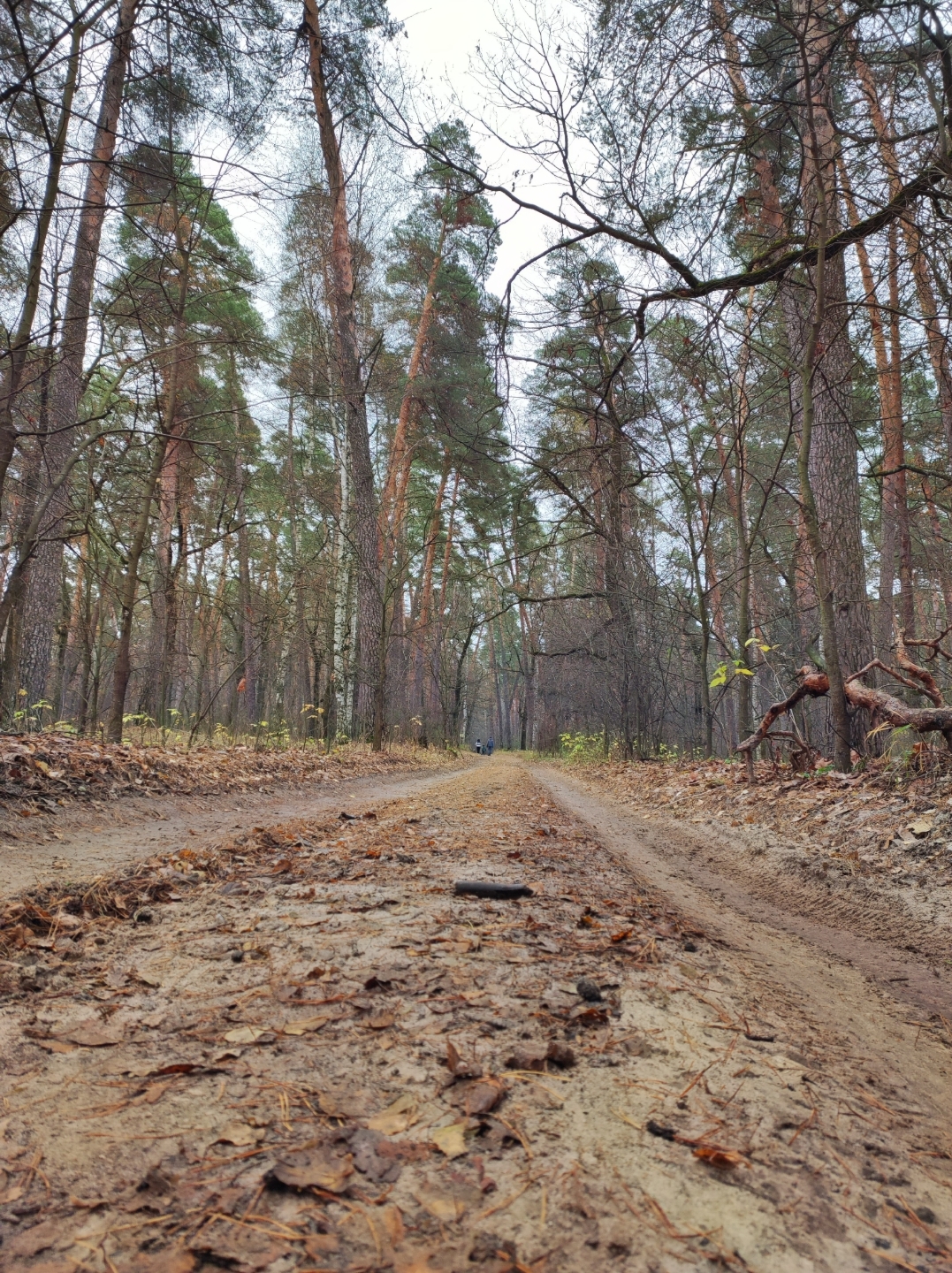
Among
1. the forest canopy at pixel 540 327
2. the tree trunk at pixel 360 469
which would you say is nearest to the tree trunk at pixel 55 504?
the forest canopy at pixel 540 327

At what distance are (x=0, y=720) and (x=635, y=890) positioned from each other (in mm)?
7085

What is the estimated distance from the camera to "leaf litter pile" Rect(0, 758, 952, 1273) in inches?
35.7

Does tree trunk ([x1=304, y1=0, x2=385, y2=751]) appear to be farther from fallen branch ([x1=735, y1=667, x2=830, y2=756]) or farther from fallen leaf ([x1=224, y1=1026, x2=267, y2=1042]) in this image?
fallen leaf ([x1=224, y1=1026, x2=267, y2=1042])

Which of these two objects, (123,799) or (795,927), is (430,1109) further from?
(123,799)

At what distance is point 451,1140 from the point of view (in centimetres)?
110

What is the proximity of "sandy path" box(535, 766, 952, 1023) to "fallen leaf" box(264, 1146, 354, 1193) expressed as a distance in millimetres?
1685

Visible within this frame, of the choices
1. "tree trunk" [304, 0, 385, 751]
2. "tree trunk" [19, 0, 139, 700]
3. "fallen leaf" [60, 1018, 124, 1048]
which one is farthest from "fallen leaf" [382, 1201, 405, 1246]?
"tree trunk" [304, 0, 385, 751]

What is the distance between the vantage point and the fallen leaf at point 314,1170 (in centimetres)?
98

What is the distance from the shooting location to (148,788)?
20.4ft

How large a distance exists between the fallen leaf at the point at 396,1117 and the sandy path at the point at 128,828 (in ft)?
7.32

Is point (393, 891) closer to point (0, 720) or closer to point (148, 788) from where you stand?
point (148, 788)

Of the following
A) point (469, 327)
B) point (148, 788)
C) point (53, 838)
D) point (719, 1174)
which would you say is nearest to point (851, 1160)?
point (719, 1174)

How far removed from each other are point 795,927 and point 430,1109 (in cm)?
261

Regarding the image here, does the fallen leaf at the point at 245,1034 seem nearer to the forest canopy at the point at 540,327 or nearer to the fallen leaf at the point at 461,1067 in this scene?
the fallen leaf at the point at 461,1067
